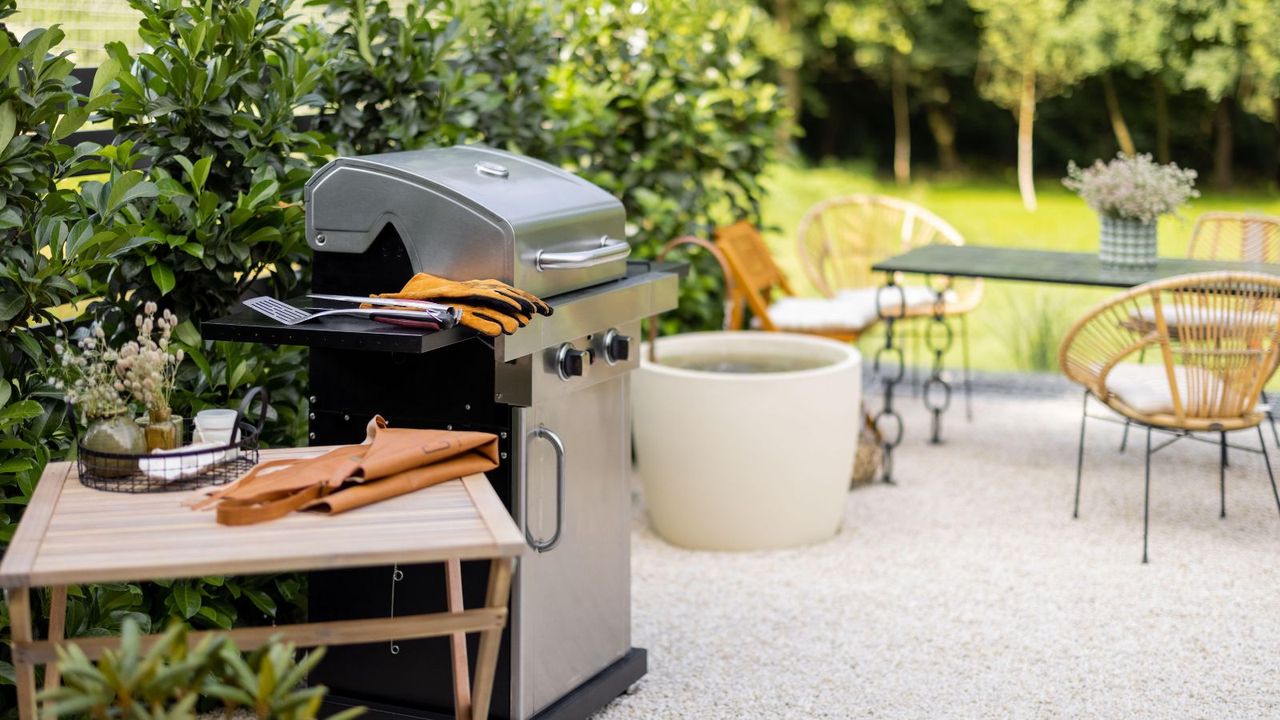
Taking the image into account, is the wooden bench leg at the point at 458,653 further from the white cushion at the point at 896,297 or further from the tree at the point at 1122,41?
the tree at the point at 1122,41

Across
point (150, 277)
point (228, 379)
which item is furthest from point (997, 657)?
point (150, 277)

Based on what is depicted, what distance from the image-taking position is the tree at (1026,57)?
36.7 ft

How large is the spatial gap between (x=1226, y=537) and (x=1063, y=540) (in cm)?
54

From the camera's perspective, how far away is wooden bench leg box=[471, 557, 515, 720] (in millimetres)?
2020

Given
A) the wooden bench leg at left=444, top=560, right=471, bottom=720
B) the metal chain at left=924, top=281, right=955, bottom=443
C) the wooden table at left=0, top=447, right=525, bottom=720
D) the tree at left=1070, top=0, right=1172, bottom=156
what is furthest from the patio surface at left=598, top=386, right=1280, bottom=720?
the tree at left=1070, top=0, right=1172, bottom=156

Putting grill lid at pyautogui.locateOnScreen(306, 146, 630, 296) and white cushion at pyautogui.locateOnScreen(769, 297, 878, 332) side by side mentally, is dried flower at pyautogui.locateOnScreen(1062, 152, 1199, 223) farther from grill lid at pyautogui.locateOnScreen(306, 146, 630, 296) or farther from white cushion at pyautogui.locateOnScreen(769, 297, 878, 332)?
grill lid at pyautogui.locateOnScreen(306, 146, 630, 296)

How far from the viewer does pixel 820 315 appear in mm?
5227

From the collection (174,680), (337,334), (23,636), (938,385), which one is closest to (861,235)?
(938,385)

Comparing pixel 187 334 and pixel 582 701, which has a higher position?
pixel 187 334

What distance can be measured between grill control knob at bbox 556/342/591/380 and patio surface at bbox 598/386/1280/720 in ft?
2.82

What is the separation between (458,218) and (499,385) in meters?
0.35

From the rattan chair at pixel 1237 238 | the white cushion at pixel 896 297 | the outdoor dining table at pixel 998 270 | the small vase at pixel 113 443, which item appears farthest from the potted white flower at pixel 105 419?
the rattan chair at pixel 1237 238

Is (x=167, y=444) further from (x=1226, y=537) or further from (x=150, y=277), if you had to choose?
(x=1226, y=537)

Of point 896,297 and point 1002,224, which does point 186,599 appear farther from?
point 1002,224
